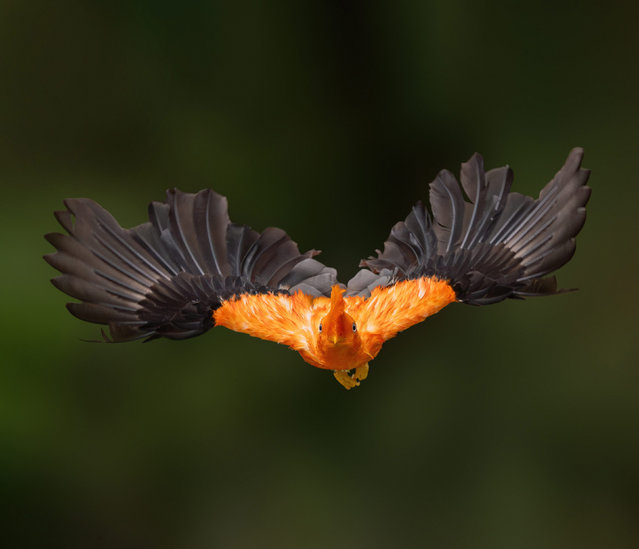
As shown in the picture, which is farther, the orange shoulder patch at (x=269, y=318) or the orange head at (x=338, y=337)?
the orange shoulder patch at (x=269, y=318)

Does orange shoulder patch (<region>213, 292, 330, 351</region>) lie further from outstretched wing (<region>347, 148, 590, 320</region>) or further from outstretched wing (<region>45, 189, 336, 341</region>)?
outstretched wing (<region>347, 148, 590, 320</region>)

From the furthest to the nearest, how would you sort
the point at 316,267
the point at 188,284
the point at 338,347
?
1. the point at 316,267
2. the point at 188,284
3. the point at 338,347

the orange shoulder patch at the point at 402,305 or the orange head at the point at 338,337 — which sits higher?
the orange shoulder patch at the point at 402,305

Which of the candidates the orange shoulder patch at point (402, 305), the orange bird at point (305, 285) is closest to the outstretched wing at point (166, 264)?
the orange bird at point (305, 285)

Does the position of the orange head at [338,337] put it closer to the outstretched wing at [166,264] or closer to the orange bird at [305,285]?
the orange bird at [305,285]

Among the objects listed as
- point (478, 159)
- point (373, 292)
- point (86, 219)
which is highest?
point (478, 159)

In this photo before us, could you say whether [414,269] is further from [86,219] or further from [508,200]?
[86,219]

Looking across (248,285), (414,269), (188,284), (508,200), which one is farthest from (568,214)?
(188,284)
